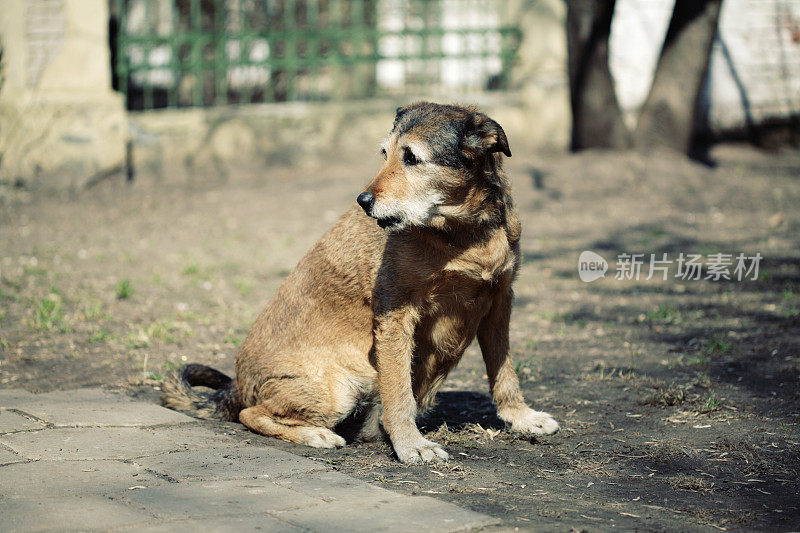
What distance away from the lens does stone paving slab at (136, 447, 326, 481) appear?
350cm

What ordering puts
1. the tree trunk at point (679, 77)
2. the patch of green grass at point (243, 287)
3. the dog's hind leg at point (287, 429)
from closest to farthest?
1. the dog's hind leg at point (287, 429)
2. the patch of green grass at point (243, 287)
3. the tree trunk at point (679, 77)

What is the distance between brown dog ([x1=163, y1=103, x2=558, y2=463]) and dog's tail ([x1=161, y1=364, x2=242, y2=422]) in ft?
0.06

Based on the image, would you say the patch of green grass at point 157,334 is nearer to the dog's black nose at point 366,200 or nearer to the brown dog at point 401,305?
the brown dog at point 401,305

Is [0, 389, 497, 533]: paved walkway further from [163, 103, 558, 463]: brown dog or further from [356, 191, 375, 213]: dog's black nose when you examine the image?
[356, 191, 375, 213]: dog's black nose

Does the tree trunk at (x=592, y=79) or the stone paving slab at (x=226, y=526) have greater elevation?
the tree trunk at (x=592, y=79)

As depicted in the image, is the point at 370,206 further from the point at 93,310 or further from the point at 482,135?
the point at 93,310

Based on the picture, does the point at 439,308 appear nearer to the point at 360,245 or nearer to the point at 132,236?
the point at 360,245

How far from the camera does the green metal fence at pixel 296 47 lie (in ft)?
40.4

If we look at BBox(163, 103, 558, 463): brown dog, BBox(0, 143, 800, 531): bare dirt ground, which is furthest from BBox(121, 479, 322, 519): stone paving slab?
BBox(163, 103, 558, 463): brown dog

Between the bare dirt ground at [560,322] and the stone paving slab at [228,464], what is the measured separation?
212mm

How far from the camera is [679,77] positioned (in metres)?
11.1

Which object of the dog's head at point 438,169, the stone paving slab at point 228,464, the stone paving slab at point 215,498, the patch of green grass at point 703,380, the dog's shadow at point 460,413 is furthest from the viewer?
the patch of green grass at point 703,380

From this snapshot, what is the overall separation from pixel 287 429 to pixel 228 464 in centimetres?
54

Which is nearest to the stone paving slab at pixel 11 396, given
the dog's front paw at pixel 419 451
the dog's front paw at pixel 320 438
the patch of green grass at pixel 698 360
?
the dog's front paw at pixel 320 438
